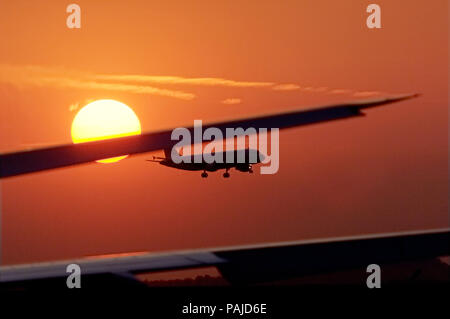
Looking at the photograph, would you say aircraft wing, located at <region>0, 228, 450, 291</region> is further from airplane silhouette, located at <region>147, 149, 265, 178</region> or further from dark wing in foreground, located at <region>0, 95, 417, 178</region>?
airplane silhouette, located at <region>147, 149, 265, 178</region>

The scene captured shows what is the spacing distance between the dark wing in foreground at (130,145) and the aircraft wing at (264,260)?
323 centimetres

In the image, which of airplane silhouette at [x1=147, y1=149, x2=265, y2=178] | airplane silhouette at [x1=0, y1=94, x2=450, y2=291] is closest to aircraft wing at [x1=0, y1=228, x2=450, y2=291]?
airplane silhouette at [x1=0, y1=94, x2=450, y2=291]

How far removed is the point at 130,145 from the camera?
800 centimetres

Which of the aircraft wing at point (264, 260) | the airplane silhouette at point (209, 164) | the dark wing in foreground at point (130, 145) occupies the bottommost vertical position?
the aircraft wing at point (264, 260)

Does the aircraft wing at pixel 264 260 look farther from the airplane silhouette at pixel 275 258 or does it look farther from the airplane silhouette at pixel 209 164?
the airplane silhouette at pixel 209 164

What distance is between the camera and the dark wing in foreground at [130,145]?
23.6 ft

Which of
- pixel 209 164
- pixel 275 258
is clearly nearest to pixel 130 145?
pixel 275 258

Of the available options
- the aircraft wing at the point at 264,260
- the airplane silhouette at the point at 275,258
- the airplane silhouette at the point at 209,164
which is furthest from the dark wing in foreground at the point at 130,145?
the airplane silhouette at the point at 209,164

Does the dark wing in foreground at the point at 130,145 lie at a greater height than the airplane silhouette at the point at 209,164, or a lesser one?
lesser

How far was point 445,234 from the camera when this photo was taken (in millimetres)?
12867

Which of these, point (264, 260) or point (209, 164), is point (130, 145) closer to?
point (264, 260)

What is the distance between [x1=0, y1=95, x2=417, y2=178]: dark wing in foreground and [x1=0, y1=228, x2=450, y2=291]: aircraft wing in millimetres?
3231

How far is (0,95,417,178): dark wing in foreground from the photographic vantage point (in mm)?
7207
